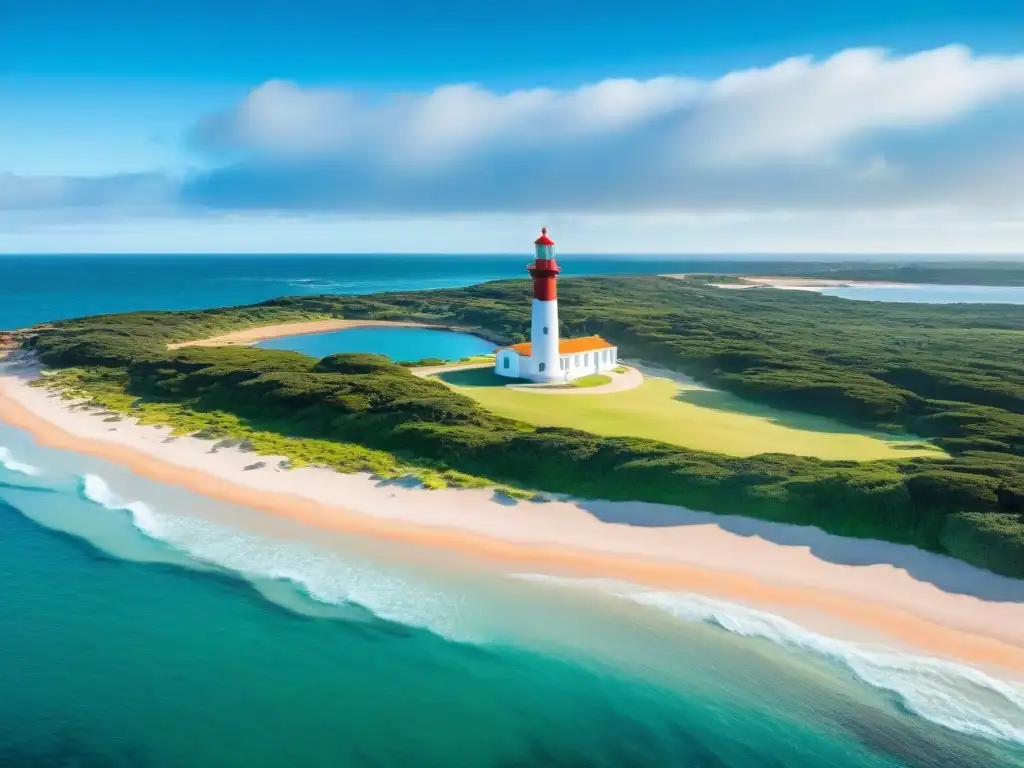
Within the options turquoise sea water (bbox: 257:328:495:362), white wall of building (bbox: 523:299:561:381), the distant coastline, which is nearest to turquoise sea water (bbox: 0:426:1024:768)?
white wall of building (bbox: 523:299:561:381)

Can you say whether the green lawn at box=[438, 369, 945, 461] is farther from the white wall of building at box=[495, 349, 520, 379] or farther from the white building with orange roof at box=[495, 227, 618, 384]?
the white building with orange roof at box=[495, 227, 618, 384]

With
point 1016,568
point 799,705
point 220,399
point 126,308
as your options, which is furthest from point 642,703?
point 126,308

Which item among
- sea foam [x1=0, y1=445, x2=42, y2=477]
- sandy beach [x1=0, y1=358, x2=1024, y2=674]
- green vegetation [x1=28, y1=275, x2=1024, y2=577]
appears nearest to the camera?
sandy beach [x1=0, y1=358, x2=1024, y2=674]

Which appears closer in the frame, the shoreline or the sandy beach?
the sandy beach

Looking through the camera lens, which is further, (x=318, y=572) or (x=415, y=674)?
(x=318, y=572)

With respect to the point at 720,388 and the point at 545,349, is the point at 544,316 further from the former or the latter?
the point at 720,388

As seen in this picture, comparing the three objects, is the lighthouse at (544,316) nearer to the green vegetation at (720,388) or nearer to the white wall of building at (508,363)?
the white wall of building at (508,363)

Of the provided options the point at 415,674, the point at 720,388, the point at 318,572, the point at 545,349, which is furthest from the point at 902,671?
the point at 720,388

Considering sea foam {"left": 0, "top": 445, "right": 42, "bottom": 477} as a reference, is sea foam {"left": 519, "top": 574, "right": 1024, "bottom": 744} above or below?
below
